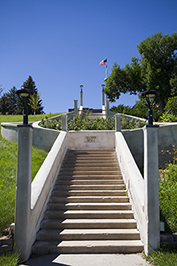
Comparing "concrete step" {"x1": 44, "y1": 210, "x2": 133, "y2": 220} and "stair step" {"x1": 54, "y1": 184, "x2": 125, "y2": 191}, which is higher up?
"stair step" {"x1": 54, "y1": 184, "x2": 125, "y2": 191}

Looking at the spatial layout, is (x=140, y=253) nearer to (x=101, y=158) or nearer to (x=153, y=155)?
(x=153, y=155)

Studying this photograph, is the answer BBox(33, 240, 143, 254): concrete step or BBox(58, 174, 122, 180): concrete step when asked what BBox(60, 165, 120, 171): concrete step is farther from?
BBox(33, 240, 143, 254): concrete step

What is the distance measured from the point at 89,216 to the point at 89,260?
5.13 feet

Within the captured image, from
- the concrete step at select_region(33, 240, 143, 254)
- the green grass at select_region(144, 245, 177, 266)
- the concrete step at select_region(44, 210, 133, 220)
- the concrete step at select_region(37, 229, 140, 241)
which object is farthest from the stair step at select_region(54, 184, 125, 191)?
the green grass at select_region(144, 245, 177, 266)

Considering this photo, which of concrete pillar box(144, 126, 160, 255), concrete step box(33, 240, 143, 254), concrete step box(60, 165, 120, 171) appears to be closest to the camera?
concrete pillar box(144, 126, 160, 255)

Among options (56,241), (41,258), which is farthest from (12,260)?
A: (56,241)

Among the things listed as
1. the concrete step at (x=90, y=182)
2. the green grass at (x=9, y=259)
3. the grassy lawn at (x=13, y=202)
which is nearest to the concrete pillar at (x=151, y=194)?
the grassy lawn at (x=13, y=202)

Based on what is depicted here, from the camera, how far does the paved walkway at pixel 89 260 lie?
4.46m

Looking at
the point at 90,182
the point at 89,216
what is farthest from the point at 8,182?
the point at 90,182

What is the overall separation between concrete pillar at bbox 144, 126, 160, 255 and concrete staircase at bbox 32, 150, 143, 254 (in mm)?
432

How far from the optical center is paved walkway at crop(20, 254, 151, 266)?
4.46 meters

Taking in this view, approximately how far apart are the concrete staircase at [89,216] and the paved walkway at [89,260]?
0.20 metres

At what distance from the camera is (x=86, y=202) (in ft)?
22.4

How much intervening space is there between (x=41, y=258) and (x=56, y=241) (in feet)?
2.13
